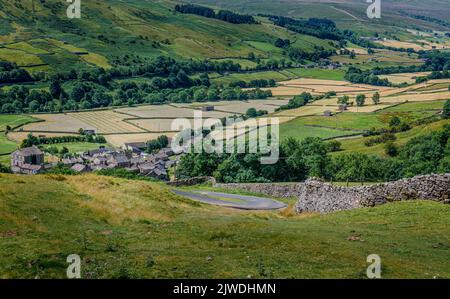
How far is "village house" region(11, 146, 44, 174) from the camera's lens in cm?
11906

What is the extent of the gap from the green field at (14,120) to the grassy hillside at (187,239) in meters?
138

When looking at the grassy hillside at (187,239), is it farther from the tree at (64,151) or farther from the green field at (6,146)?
the tree at (64,151)

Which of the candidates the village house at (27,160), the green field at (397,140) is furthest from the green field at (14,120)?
the green field at (397,140)

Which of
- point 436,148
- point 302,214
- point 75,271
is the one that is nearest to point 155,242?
point 75,271

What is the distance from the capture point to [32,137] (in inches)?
5920

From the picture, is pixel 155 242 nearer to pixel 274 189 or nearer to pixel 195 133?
pixel 274 189

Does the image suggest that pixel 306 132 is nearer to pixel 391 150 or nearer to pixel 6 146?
pixel 391 150

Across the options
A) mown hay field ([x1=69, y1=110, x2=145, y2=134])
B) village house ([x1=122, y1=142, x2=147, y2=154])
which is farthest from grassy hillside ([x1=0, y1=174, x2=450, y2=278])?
mown hay field ([x1=69, y1=110, x2=145, y2=134])

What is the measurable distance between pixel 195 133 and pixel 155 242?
13630 centimetres

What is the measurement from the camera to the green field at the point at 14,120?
554 feet

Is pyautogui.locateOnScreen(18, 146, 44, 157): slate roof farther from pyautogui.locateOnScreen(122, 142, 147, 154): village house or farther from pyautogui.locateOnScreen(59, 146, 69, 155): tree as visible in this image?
pyautogui.locateOnScreen(122, 142, 147, 154): village house

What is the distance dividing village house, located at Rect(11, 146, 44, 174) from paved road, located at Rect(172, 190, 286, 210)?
68.0 metres

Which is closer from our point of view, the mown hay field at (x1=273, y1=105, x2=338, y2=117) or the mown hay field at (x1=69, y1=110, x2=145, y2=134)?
the mown hay field at (x1=69, y1=110, x2=145, y2=134)
